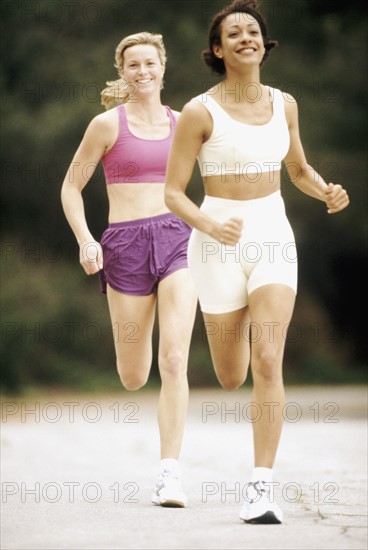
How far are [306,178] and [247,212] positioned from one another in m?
0.61

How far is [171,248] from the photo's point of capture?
299 inches

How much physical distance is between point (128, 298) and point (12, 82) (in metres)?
14.9

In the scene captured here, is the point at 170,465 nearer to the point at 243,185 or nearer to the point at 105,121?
the point at 243,185

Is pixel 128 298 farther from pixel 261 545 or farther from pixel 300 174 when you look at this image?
pixel 261 545

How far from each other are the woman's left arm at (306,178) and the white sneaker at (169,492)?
1442 millimetres

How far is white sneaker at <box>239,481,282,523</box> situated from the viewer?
20.5ft


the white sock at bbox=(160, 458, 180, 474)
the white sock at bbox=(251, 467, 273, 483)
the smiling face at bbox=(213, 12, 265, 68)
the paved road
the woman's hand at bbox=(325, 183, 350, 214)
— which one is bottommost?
the paved road

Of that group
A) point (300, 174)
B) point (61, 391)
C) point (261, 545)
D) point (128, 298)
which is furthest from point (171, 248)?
point (61, 391)

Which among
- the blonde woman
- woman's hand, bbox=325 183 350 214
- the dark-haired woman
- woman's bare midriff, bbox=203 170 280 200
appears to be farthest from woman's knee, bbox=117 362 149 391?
woman's bare midriff, bbox=203 170 280 200

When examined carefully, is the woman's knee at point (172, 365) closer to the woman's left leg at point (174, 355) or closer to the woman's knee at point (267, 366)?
the woman's left leg at point (174, 355)

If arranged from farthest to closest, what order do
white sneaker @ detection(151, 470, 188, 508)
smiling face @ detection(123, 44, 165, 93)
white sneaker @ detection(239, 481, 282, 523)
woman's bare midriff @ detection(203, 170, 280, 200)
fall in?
smiling face @ detection(123, 44, 165, 93) → white sneaker @ detection(151, 470, 188, 508) → woman's bare midriff @ detection(203, 170, 280, 200) → white sneaker @ detection(239, 481, 282, 523)

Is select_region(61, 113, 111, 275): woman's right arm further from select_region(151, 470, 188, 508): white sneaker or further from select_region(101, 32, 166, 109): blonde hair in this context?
select_region(151, 470, 188, 508): white sneaker

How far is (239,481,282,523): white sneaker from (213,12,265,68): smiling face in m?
1.74

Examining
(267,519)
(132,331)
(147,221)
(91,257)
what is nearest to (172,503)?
(267,519)
